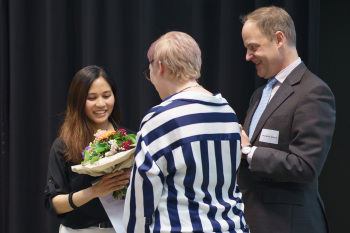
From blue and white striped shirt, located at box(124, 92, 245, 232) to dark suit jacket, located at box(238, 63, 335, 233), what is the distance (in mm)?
536

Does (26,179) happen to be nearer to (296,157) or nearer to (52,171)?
(52,171)

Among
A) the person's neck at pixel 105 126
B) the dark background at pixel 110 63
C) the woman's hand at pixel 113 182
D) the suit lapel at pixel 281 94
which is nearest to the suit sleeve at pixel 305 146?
the suit lapel at pixel 281 94

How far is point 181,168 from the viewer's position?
1.61 m

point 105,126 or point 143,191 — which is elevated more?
point 105,126

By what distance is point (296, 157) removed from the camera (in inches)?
82.7

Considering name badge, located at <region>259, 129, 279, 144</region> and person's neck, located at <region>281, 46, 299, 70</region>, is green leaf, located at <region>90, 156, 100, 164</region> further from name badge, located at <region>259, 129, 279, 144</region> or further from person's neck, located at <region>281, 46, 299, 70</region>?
person's neck, located at <region>281, 46, 299, 70</region>

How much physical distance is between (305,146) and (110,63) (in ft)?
6.02

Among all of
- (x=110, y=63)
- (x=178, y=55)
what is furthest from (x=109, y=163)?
(x=110, y=63)

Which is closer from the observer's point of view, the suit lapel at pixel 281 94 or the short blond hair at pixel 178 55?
the short blond hair at pixel 178 55

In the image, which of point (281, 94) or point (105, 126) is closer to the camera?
point (281, 94)

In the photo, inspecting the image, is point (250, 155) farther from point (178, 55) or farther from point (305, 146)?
point (178, 55)

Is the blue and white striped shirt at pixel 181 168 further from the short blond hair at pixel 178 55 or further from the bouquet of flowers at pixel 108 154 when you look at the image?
the bouquet of flowers at pixel 108 154

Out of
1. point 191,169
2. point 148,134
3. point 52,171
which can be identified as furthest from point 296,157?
point 52,171

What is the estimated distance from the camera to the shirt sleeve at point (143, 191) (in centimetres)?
158
